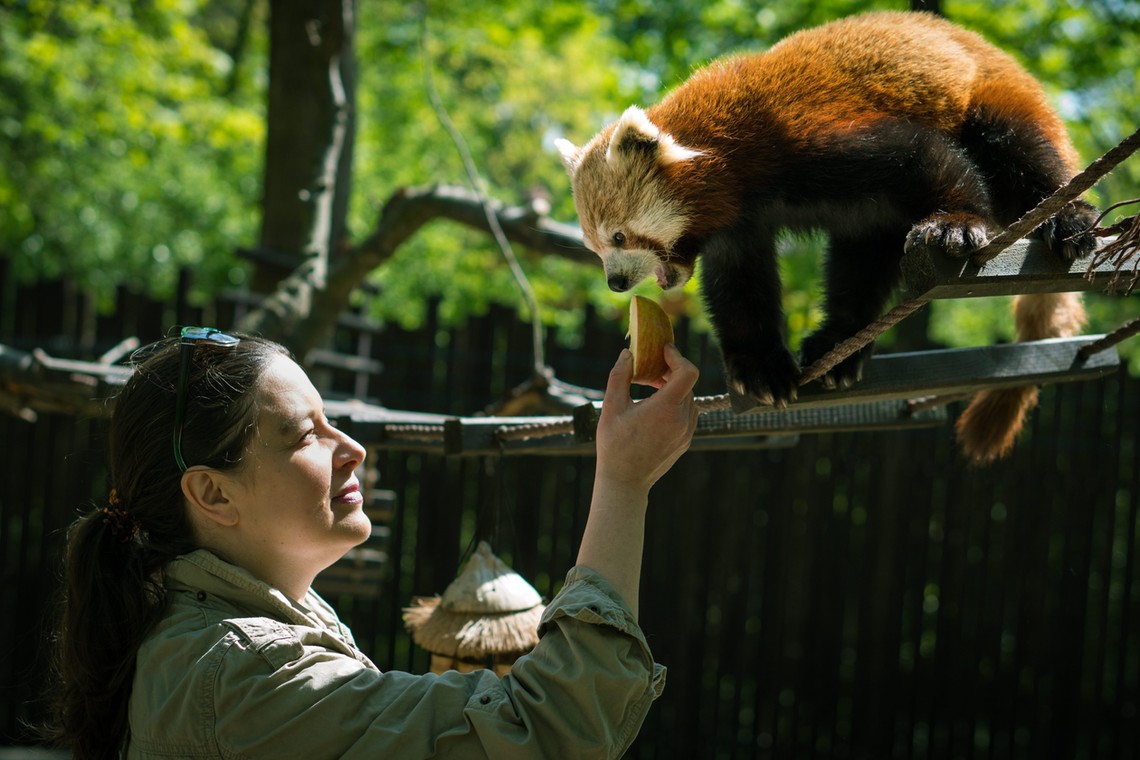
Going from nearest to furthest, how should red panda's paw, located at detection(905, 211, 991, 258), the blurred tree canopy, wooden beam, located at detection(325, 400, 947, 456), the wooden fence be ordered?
red panda's paw, located at detection(905, 211, 991, 258) → wooden beam, located at detection(325, 400, 947, 456) → the wooden fence → the blurred tree canopy

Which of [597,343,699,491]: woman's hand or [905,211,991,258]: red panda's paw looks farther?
[905,211,991,258]: red panda's paw

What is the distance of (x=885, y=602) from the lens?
4707 millimetres

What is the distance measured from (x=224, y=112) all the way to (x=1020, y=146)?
818cm

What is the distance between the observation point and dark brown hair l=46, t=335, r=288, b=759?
1306 mm

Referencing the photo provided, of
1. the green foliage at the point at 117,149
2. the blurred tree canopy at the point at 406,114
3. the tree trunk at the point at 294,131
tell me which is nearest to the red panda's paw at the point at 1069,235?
the tree trunk at the point at 294,131

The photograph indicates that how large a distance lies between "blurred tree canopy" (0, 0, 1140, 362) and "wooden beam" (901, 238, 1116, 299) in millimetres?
3683

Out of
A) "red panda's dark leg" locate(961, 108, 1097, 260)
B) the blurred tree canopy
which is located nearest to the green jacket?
"red panda's dark leg" locate(961, 108, 1097, 260)

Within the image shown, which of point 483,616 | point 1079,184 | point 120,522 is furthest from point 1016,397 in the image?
point 120,522

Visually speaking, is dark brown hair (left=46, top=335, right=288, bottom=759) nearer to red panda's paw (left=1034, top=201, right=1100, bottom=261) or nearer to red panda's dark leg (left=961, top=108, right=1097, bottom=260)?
red panda's paw (left=1034, top=201, right=1100, bottom=261)

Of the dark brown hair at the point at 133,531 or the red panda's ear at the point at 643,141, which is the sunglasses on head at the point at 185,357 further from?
the red panda's ear at the point at 643,141

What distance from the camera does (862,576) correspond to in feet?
15.5

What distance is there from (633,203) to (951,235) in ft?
2.41

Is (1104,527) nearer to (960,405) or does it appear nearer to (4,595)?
(960,405)

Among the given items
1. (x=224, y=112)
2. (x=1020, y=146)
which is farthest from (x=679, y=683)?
(x=224, y=112)
